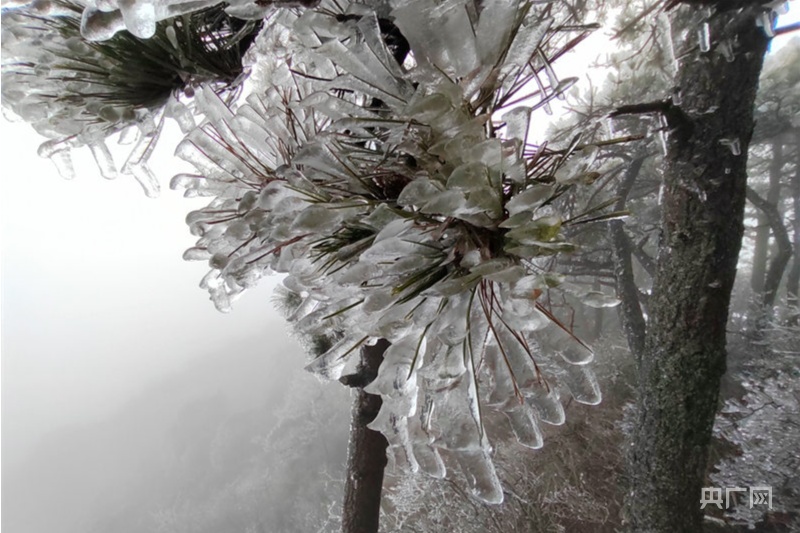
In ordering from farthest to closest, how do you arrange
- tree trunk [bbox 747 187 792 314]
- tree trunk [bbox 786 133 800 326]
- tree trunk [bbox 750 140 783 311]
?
tree trunk [bbox 750 140 783 311] → tree trunk [bbox 786 133 800 326] → tree trunk [bbox 747 187 792 314]

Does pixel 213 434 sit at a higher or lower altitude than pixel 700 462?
lower

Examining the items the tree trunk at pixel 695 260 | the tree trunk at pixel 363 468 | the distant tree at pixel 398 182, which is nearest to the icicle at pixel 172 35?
the distant tree at pixel 398 182

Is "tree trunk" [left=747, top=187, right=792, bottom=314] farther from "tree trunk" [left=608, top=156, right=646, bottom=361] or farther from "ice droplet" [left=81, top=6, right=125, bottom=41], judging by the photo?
"ice droplet" [left=81, top=6, right=125, bottom=41]

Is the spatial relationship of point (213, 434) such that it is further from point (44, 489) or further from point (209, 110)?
point (209, 110)

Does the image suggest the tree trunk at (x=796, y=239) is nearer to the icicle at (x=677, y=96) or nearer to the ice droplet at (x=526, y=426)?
the icicle at (x=677, y=96)

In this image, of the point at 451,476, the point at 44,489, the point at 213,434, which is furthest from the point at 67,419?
the point at 451,476

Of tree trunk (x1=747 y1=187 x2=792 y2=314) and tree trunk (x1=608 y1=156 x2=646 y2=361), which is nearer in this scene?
tree trunk (x1=608 y1=156 x2=646 y2=361)

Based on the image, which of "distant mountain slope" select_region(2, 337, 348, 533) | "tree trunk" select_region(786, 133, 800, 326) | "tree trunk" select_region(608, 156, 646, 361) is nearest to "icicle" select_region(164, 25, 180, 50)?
"tree trunk" select_region(608, 156, 646, 361)
